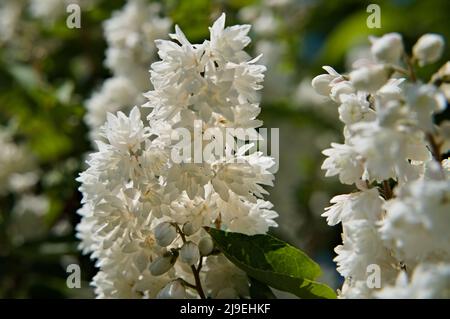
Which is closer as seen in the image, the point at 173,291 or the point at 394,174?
the point at 394,174

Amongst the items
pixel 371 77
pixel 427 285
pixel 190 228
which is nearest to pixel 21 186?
pixel 190 228

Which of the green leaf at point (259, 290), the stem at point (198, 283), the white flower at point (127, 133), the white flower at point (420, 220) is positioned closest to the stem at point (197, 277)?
the stem at point (198, 283)

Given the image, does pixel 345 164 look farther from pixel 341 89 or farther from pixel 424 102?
pixel 424 102

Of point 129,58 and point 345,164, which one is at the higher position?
point 129,58

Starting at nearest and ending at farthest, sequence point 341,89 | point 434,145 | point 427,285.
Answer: point 427,285 < point 434,145 < point 341,89

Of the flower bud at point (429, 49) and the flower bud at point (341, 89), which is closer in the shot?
the flower bud at point (429, 49)

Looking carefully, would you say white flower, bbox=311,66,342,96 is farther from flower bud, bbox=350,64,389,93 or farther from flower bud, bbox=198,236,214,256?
flower bud, bbox=198,236,214,256

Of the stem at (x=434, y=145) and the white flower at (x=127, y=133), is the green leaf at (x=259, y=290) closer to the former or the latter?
the white flower at (x=127, y=133)

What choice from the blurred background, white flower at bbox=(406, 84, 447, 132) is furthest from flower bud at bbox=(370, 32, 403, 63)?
the blurred background
